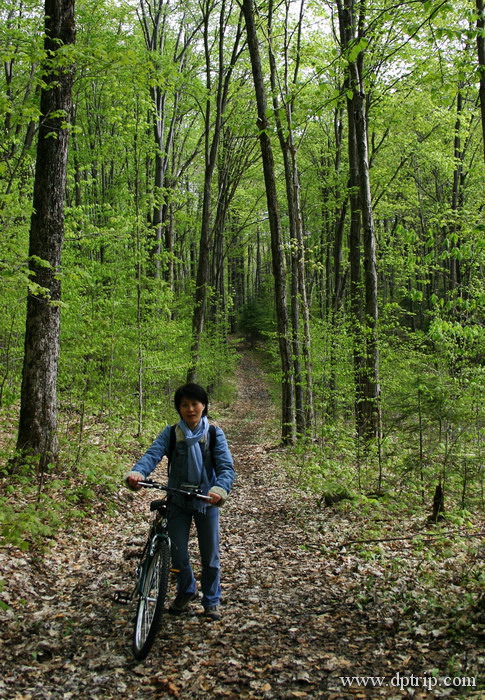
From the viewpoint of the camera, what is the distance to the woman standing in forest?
4234mm

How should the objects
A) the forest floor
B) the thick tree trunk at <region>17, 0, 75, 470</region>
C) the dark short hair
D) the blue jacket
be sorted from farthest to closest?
the thick tree trunk at <region>17, 0, 75, 470</region> → the dark short hair → the blue jacket → the forest floor

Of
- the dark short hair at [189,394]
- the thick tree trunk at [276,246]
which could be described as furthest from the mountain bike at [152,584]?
the thick tree trunk at [276,246]

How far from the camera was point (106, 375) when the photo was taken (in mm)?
12102

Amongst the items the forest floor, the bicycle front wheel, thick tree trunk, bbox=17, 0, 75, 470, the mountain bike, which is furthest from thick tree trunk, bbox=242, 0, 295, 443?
the bicycle front wheel

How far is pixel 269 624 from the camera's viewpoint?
14.0 feet

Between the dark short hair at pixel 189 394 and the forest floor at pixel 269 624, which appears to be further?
the dark short hair at pixel 189 394

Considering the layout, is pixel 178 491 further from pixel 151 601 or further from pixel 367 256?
pixel 367 256

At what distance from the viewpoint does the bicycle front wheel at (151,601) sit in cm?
359

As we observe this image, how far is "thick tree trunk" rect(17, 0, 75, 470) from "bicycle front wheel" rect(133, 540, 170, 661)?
414cm

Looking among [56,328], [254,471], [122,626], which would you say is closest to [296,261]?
[254,471]

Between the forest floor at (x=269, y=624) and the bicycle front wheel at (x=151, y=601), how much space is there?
18cm

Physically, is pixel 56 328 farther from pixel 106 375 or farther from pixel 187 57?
pixel 187 57

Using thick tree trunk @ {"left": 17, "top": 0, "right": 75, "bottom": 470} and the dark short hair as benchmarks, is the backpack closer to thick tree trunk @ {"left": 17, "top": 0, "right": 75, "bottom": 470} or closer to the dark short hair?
the dark short hair

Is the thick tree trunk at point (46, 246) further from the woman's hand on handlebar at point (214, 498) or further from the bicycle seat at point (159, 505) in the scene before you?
the woman's hand on handlebar at point (214, 498)
